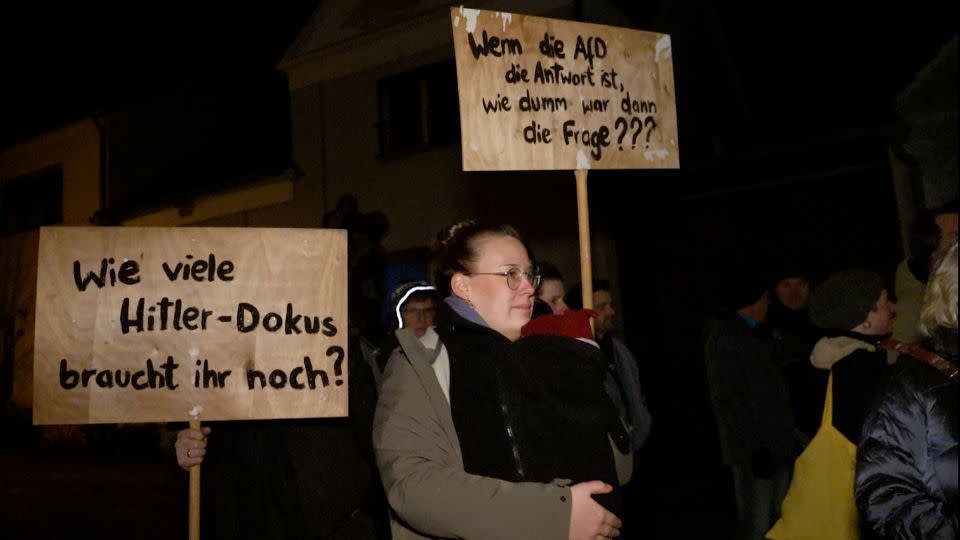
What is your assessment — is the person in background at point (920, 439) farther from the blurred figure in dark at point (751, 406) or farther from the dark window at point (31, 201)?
the dark window at point (31, 201)

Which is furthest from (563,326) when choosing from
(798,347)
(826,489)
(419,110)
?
(419,110)

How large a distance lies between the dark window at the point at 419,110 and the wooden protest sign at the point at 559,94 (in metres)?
9.04

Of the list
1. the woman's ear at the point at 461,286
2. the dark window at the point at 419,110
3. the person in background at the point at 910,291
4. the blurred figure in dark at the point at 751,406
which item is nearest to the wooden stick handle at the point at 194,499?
the woman's ear at the point at 461,286

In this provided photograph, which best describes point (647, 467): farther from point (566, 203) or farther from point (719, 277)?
point (566, 203)

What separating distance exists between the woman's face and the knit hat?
1.90 m

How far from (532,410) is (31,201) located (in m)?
24.6

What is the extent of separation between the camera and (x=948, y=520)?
218 cm

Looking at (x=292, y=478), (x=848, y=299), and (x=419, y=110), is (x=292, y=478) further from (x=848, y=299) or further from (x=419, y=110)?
(x=419, y=110)

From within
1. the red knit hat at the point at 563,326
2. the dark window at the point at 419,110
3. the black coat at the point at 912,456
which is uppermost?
the dark window at the point at 419,110

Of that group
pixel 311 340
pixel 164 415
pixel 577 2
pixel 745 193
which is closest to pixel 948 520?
pixel 311 340

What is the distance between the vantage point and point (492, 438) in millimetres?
2375

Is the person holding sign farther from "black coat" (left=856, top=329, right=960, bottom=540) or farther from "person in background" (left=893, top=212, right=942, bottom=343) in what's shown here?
"person in background" (left=893, top=212, right=942, bottom=343)

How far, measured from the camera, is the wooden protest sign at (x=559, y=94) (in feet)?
11.5

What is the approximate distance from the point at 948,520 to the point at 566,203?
9.81 metres
